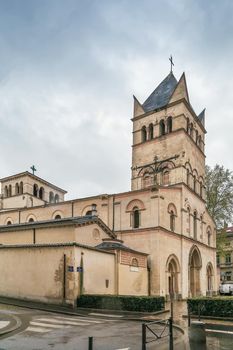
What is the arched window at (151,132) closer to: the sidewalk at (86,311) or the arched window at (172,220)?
the arched window at (172,220)

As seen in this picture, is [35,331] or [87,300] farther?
[87,300]

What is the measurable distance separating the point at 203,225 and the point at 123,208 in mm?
12193

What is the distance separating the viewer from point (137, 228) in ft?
116

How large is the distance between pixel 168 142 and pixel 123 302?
22597 mm

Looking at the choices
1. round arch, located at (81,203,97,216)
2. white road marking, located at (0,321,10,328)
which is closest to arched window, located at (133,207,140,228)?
round arch, located at (81,203,97,216)

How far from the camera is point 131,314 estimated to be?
68.1ft

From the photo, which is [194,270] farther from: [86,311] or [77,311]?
[77,311]

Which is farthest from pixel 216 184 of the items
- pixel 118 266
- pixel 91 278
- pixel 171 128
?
pixel 91 278

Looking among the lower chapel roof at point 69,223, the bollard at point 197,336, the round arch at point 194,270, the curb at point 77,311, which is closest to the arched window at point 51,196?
the lower chapel roof at point 69,223

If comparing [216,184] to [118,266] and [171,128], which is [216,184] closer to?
[171,128]

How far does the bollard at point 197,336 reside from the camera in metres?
11.2

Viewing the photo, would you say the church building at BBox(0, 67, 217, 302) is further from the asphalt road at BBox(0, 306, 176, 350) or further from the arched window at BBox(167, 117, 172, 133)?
the asphalt road at BBox(0, 306, 176, 350)

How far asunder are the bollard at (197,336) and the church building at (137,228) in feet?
42.4

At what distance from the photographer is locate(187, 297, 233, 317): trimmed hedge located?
18.0 meters
